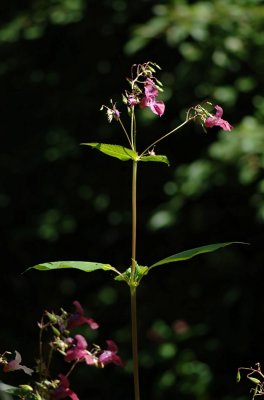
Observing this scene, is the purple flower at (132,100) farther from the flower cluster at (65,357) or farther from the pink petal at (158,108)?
the flower cluster at (65,357)

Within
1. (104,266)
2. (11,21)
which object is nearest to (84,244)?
(11,21)

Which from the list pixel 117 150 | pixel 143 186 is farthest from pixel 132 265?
pixel 143 186

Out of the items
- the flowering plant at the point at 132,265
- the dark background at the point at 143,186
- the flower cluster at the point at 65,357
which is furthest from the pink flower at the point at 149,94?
the dark background at the point at 143,186

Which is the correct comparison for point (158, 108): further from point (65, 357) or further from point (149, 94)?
point (65, 357)

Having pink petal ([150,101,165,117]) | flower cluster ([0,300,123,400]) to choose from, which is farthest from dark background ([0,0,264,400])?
flower cluster ([0,300,123,400])

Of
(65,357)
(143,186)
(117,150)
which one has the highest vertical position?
(143,186)

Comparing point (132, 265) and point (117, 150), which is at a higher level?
point (117, 150)

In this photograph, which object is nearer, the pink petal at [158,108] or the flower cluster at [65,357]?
the flower cluster at [65,357]

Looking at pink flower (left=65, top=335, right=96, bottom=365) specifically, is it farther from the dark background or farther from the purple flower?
the dark background
